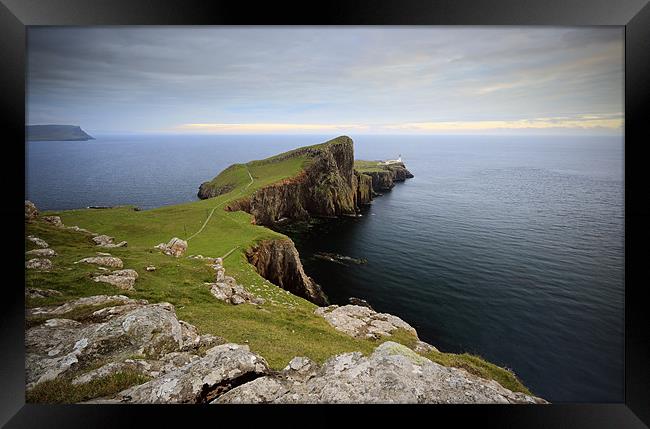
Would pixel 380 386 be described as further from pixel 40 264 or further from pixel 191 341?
pixel 40 264

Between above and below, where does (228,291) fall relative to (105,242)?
below

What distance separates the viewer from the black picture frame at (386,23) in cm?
780

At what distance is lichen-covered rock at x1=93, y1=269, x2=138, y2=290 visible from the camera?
11.0 metres

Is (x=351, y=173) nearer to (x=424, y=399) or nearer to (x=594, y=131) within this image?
(x=594, y=131)

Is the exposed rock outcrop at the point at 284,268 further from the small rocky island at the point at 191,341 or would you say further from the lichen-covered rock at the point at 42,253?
the lichen-covered rock at the point at 42,253

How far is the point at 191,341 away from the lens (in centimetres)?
875

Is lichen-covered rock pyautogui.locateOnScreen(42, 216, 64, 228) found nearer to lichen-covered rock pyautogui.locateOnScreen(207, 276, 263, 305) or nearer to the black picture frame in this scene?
the black picture frame

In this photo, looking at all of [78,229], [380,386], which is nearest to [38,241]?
[78,229]

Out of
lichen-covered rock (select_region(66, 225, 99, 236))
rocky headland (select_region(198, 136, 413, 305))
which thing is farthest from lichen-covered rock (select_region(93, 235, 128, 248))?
rocky headland (select_region(198, 136, 413, 305))

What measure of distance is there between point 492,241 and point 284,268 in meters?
18.8

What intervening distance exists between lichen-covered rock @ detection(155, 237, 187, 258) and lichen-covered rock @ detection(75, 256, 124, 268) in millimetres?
5465
